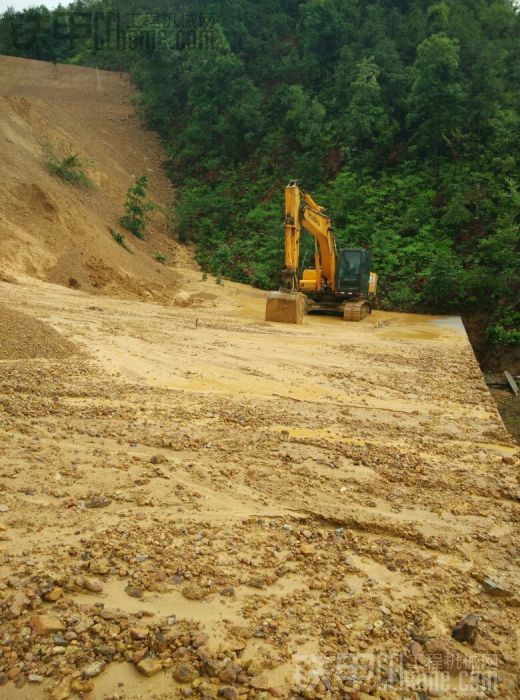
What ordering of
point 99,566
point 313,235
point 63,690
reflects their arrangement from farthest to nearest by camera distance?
point 313,235
point 99,566
point 63,690

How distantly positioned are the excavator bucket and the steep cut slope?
3.65 m

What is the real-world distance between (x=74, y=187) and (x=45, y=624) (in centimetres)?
1961

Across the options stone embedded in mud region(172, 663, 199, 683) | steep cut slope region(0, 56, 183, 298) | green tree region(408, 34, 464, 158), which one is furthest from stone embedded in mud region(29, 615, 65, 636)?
green tree region(408, 34, 464, 158)

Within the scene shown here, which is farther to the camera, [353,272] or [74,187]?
[74,187]

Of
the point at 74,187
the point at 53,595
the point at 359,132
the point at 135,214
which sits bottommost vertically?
the point at 53,595

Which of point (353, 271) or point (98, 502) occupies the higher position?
point (353, 271)

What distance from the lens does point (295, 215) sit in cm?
1422

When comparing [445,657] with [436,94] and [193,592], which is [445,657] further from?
[436,94]

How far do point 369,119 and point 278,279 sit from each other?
8670 millimetres

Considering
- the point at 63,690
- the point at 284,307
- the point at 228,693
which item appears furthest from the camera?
the point at 284,307

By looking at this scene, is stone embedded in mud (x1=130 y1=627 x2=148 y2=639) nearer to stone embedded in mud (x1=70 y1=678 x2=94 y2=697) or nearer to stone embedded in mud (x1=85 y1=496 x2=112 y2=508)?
stone embedded in mud (x1=70 y1=678 x2=94 y2=697)

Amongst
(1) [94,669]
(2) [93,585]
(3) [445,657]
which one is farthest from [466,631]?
(2) [93,585]

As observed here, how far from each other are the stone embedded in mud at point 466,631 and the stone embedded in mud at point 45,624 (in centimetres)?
235

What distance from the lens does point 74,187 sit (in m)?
20.7
